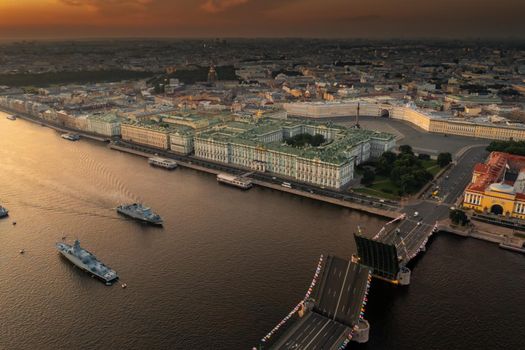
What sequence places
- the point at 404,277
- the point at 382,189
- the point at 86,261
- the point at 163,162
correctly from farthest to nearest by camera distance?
1. the point at 163,162
2. the point at 382,189
3. the point at 86,261
4. the point at 404,277

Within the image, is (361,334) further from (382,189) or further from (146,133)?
(146,133)

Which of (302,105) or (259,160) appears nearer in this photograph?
(259,160)

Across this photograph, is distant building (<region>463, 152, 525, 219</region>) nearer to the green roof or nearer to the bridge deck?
the green roof

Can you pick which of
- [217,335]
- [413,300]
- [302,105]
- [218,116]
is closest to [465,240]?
[413,300]

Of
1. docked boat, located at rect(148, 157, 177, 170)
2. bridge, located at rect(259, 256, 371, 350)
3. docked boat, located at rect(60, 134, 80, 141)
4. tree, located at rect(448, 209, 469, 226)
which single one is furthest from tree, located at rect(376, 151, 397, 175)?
docked boat, located at rect(60, 134, 80, 141)

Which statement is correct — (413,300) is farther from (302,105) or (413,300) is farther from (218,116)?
(302,105)

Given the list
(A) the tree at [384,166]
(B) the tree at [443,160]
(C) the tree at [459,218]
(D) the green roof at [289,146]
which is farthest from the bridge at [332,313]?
(B) the tree at [443,160]

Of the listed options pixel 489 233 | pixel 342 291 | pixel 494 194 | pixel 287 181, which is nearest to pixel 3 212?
pixel 287 181
